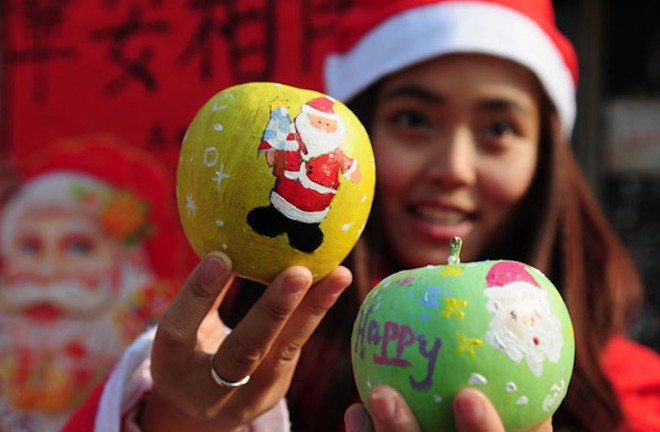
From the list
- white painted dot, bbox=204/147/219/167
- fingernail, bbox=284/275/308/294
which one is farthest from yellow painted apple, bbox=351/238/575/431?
white painted dot, bbox=204/147/219/167

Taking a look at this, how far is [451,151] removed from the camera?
1.55 m

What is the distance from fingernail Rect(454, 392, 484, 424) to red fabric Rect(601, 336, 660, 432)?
1.00 m

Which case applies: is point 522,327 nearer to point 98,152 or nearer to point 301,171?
point 301,171

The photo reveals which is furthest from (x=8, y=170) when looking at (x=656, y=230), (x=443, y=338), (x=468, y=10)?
(x=656, y=230)

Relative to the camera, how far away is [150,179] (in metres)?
2.81

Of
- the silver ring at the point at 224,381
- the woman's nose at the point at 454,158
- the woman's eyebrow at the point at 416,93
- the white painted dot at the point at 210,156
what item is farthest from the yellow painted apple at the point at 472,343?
the woman's eyebrow at the point at 416,93

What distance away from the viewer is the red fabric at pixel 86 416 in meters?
1.34

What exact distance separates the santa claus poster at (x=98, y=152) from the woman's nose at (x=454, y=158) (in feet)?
4.19

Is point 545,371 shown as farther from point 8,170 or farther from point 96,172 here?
point 8,170

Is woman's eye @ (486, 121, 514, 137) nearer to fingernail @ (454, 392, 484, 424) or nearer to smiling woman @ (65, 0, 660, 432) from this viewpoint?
smiling woman @ (65, 0, 660, 432)

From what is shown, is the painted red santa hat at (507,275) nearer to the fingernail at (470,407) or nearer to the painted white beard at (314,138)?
the fingernail at (470,407)

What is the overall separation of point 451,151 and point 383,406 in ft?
2.52

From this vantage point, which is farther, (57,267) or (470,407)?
(57,267)

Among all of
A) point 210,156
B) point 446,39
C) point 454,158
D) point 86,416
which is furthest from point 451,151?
point 86,416
